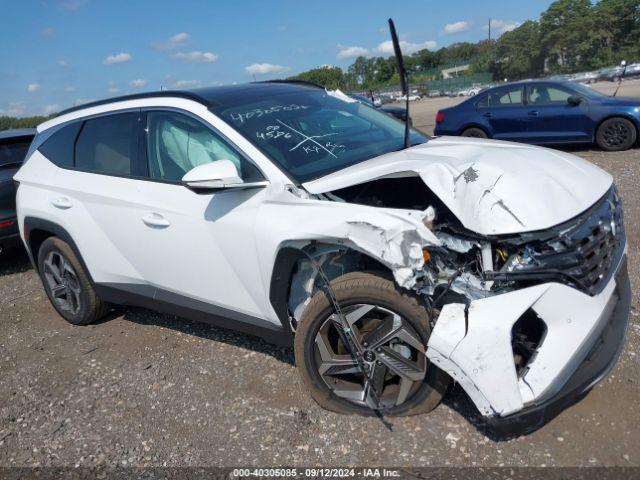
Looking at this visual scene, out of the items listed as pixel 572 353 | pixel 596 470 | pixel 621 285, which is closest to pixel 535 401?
pixel 572 353

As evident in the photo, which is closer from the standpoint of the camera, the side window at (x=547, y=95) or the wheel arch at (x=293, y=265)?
the wheel arch at (x=293, y=265)

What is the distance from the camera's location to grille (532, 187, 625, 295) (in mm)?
2309

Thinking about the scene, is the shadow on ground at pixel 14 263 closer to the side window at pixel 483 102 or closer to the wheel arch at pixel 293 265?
the wheel arch at pixel 293 265

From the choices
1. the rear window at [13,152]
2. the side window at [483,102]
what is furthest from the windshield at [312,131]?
the side window at [483,102]

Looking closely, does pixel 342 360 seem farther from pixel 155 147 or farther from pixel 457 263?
pixel 155 147

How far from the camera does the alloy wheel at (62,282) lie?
14.4 feet

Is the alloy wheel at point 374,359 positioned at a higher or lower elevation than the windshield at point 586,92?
lower

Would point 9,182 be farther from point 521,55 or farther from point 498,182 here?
point 521,55

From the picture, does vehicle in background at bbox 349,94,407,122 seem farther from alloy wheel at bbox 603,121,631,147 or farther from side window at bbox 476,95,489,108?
alloy wheel at bbox 603,121,631,147

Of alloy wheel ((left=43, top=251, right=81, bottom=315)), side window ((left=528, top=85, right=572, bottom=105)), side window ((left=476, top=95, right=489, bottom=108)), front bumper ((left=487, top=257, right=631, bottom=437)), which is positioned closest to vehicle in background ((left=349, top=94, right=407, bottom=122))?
front bumper ((left=487, top=257, right=631, bottom=437))

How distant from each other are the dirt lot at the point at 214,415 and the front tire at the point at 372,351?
0.16 m

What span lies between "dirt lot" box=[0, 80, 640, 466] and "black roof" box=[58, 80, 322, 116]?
1.74 meters

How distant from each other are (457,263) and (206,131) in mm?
1773

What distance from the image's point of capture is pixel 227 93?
144 inches
